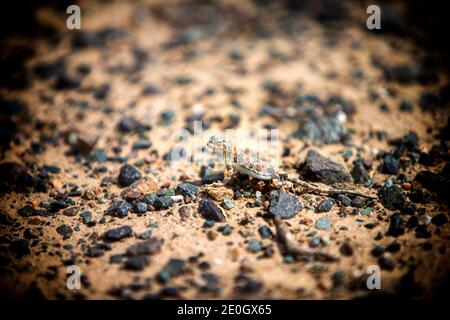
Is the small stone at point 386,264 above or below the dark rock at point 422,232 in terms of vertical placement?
below

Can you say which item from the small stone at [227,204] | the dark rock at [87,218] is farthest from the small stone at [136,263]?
Answer: the small stone at [227,204]

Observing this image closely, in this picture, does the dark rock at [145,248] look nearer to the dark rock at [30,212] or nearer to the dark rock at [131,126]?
the dark rock at [30,212]

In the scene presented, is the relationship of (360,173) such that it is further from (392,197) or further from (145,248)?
(145,248)

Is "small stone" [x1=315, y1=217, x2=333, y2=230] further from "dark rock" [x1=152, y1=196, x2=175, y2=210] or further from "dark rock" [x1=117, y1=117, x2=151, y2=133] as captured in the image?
"dark rock" [x1=117, y1=117, x2=151, y2=133]

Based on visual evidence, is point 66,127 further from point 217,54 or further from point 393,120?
point 393,120

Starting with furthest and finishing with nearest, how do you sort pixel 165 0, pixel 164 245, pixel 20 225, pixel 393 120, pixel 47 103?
pixel 165 0
pixel 47 103
pixel 393 120
pixel 20 225
pixel 164 245

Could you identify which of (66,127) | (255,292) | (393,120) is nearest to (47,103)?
(66,127)
